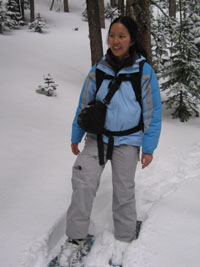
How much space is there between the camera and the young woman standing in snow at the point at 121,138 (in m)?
2.50

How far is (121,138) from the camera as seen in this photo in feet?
8.60

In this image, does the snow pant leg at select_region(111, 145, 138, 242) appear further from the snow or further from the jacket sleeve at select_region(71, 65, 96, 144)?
the jacket sleeve at select_region(71, 65, 96, 144)

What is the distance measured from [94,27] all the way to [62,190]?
719cm

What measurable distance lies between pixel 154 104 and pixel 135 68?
399mm

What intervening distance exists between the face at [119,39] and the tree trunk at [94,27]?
286 inches

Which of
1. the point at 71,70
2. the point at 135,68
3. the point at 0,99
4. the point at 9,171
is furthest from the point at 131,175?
the point at 71,70

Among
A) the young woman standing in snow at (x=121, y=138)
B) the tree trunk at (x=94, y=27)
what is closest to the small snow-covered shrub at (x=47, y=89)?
the tree trunk at (x=94, y=27)

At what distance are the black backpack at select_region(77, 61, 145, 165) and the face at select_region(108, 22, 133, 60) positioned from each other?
0.22 meters

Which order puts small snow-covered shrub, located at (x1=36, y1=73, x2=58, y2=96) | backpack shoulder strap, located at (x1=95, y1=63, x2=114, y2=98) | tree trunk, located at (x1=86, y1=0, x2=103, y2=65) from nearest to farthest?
1. backpack shoulder strap, located at (x1=95, y1=63, x2=114, y2=98)
2. small snow-covered shrub, located at (x1=36, y1=73, x2=58, y2=96)
3. tree trunk, located at (x1=86, y1=0, x2=103, y2=65)

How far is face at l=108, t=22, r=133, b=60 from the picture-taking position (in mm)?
2480

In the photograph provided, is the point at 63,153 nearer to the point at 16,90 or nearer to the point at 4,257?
the point at 4,257

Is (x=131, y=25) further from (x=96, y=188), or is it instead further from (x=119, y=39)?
(x=96, y=188)

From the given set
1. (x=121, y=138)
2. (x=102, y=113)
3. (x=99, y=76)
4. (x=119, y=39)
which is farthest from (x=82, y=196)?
(x=119, y=39)

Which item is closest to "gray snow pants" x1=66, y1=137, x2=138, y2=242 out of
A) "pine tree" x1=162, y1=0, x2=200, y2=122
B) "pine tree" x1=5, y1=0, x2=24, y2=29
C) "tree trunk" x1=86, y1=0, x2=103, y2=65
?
"pine tree" x1=162, y1=0, x2=200, y2=122
